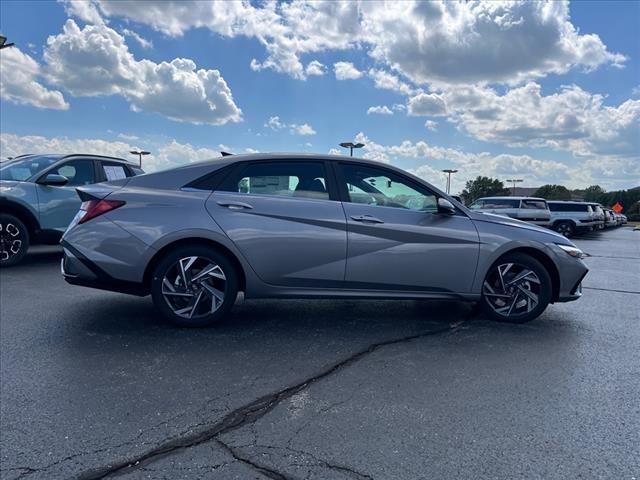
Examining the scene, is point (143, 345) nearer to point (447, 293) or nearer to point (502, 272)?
point (447, 293)

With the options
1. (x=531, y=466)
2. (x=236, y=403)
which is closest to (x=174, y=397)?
(x=236, y=403)

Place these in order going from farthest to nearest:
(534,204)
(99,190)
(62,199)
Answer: (534,204) < (62,199) < (99,190)

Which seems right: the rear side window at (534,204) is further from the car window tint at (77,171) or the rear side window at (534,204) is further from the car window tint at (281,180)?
the car window tint at (281,180)

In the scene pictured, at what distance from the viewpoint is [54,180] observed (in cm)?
700

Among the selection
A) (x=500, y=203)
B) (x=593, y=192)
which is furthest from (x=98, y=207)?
(x=593, y=192)

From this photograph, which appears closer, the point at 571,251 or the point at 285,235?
the point at 285,235

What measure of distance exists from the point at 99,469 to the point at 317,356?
178cm

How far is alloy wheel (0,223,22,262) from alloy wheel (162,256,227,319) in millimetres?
4452

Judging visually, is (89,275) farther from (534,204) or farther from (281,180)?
(534,204)

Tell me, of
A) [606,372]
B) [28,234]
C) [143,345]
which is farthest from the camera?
[28,234]

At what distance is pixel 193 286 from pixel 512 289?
10.1ft

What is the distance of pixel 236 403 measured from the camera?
2.81 m

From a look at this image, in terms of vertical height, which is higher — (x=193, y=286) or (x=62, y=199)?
(x=62, y=199)

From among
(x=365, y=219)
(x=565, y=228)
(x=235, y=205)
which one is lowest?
(x=565, y=228)
